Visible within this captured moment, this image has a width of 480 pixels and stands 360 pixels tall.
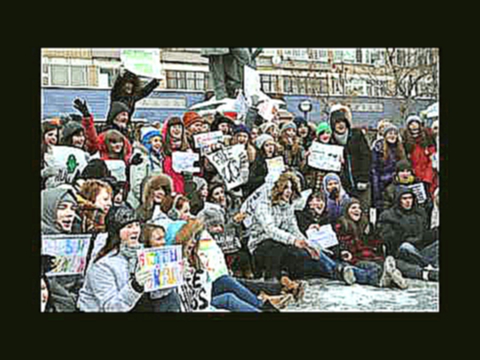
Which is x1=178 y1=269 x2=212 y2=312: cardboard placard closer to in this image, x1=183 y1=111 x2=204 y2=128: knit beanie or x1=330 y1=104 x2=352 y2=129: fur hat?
x1=183 y1=111 x2=204 y2=128: knit beanie

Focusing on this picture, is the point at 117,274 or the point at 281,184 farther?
the point at 281,184

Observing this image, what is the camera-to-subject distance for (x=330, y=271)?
22.0ft

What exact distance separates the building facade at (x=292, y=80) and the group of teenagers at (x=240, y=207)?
8cm

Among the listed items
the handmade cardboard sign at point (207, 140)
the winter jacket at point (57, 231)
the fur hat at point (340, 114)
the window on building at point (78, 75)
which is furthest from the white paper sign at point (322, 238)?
the window on building at point (78, 75)

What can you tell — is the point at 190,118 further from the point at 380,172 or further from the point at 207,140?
the point at 380,172

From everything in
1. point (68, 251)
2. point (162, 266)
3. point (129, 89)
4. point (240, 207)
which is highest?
point (129, 89)

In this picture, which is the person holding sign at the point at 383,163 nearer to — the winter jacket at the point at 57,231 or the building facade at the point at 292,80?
the building facade at the point at 292,80

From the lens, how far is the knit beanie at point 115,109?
6.66 m

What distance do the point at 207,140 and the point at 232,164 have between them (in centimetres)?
23

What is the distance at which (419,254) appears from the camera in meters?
6.72

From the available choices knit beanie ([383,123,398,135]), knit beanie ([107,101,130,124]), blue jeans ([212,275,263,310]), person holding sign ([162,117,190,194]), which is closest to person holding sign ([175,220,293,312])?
blue jeans ([212,275,263,310])

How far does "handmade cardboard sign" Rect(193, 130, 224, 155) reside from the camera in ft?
22.0

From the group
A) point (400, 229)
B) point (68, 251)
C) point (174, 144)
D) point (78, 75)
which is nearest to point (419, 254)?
point (400, 229)

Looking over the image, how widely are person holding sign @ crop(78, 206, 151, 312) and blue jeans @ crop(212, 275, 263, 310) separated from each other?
47 centimetres
